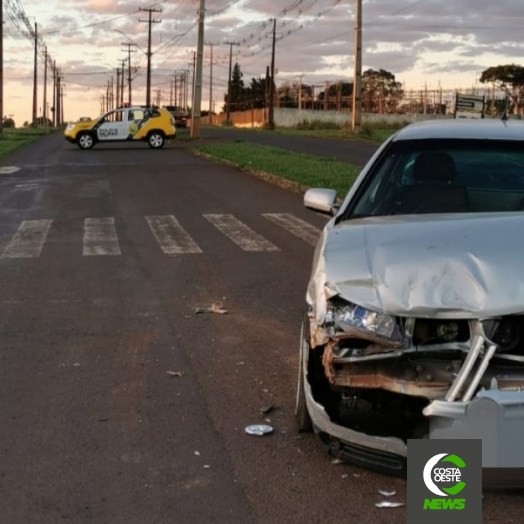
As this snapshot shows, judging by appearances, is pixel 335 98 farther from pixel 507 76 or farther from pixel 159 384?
pixel 159 384

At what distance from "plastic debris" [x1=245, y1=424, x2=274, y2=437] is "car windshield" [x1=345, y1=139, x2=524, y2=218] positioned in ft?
4.55

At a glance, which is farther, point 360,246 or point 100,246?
point 100,246

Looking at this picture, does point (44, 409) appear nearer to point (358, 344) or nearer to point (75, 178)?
point (358, 344)

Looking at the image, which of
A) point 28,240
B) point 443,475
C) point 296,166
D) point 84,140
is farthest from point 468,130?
point 84,140

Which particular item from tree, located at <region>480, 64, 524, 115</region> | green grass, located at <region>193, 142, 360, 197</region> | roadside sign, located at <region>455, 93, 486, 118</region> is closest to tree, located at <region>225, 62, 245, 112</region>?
tree, located at <region>480, 64, 524, 115</region>

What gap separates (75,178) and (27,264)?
12.8 meters

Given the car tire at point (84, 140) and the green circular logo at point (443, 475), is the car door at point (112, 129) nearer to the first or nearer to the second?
the car tire at point (84, 140)

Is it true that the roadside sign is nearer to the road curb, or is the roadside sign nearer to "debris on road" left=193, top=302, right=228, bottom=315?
the road curb

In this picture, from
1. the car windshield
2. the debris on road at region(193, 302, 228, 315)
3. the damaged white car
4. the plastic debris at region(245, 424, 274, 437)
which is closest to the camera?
the damaged white car

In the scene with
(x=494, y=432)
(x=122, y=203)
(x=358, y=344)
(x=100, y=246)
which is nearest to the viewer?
(x=494, y=432)

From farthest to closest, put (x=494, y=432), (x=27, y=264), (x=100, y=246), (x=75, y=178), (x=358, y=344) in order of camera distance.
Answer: (x=75, y=178) → (x=100, y=246) → (x=27, y=264) → (x=358, y=344) → (x=494, y=432)

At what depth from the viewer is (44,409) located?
5.32 meters

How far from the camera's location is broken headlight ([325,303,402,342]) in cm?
395

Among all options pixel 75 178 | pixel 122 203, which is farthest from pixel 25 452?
pixel 75 178
